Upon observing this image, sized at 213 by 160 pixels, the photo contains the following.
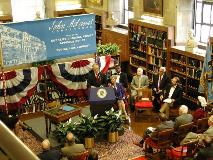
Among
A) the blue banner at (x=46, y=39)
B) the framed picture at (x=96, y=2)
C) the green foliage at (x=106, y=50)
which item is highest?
the framed picture at (x=96, y=2)

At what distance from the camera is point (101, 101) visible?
820 cm

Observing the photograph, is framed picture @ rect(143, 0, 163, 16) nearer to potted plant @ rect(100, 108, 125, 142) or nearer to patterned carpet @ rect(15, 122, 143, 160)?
patterned carpet @ rect(15, 122, 143, 160)

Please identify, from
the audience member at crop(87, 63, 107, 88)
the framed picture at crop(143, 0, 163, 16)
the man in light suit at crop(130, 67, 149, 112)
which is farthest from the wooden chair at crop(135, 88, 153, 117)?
the framed picture at crop(143, 0, 163, 16)

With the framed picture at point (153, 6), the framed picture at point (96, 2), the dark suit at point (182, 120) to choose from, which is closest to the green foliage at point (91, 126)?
the dark suit at point (182, 120)

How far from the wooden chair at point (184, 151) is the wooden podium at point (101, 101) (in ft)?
6.80

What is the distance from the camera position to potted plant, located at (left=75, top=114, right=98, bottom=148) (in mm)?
7609

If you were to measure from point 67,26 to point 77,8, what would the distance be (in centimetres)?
703

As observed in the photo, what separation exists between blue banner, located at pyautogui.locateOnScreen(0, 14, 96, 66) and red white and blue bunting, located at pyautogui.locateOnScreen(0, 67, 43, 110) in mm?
365

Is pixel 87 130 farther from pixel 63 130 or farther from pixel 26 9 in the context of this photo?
pixel 26 9

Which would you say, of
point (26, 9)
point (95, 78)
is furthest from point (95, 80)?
point (26, 9)

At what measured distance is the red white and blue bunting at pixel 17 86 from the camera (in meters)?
9.17

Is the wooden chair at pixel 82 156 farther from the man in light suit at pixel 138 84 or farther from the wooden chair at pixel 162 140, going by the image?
the man in light suit at pixel 138 84

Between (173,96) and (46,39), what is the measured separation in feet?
12.2

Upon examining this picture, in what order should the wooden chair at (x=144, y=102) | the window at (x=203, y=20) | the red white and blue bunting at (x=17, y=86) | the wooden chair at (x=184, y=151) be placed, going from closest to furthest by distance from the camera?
the wooden chair at (x=184, y=151) → the red white and blue bunting at (x=17, y=86) → the wooden chair at (x=144, y=102) → the window at (x=203, y=20)
